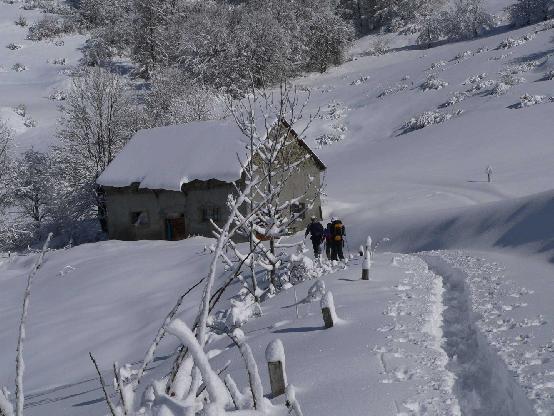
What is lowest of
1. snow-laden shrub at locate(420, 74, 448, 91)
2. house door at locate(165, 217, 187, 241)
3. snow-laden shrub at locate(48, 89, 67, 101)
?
house door at locate(165, 217, 187, 241)

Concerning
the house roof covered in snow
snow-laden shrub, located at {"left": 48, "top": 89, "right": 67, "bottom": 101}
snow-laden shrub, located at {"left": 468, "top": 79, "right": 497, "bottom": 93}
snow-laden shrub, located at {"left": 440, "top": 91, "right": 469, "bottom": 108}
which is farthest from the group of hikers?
snow-laden shrub, located at {"left": 48, "top": 89, "right": 67, "bottom": 101}

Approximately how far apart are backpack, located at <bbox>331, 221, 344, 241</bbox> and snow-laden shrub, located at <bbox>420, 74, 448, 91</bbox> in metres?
26.3

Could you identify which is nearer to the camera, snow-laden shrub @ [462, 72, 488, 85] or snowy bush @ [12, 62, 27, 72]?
snow-laden shrub @ [462, 72, 488, 85]

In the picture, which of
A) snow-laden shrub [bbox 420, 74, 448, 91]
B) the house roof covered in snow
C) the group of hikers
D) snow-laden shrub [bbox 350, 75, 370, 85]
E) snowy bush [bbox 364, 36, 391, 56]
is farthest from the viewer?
snowy bush [bbox 364, 36, 391, 56]

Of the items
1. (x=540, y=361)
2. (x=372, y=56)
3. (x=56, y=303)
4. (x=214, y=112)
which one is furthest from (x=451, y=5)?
(x=540, y=361)

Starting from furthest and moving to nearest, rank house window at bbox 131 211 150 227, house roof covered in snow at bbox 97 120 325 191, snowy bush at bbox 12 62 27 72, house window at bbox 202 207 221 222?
1. snowy bush at bbox 12 62 27 72
2. house window at bbox 131 211 150 227
3. house window at bbox 202 207 221 222
4. house roof covered in snow at bbox 97 120 325 191

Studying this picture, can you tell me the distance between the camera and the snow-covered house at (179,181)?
2344 cm

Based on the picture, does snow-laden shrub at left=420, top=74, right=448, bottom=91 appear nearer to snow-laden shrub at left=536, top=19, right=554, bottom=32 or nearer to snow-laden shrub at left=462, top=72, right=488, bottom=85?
snow-laden shrub at left=462, top=72, right=488, bottom=85

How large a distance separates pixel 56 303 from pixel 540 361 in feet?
47.0

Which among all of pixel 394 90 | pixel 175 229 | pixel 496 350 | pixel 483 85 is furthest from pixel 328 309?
pixel 394 90

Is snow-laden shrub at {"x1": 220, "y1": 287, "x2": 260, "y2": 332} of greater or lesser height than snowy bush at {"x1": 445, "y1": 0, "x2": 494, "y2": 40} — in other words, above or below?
below

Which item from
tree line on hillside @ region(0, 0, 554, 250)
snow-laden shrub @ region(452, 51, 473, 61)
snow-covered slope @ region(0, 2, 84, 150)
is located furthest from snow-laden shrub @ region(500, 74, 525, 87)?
snow-covered slope @ region(0, 2, 84, 150)

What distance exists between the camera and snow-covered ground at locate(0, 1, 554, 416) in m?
5.64

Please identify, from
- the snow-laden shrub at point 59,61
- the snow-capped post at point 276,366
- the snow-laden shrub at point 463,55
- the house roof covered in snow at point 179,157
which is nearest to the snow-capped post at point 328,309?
the snow-capped post at point 276,366
